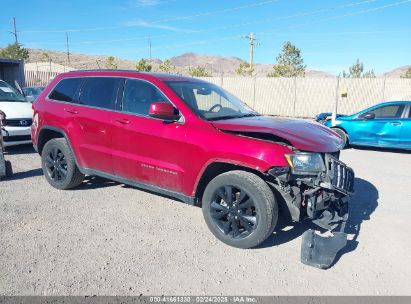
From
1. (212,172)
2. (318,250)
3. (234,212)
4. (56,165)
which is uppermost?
(212,172)

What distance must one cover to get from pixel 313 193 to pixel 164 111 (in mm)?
1871

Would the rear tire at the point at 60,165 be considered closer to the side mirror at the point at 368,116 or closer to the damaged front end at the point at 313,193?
the damaged front end at the point at 313,193

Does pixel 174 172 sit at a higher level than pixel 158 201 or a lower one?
higher

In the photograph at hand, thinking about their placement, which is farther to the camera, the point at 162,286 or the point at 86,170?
the point at 86,170

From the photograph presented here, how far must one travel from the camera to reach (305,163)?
3.55 meters

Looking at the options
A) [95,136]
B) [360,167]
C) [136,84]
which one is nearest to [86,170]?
[95,136]

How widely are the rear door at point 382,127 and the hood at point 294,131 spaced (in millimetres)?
6483

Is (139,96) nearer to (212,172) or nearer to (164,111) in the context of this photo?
(164,111)

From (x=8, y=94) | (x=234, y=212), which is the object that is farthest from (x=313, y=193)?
(x=8, y=94)

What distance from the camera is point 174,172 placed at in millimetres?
4188

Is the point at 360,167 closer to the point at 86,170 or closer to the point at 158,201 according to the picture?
the point at 158,201

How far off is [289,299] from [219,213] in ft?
4.07

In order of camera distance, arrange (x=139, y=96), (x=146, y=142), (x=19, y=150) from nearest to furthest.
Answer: (x=146, y=142) → (x=139, y=96) → (x=19, y=150)

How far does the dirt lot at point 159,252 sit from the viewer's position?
10.1 feet
